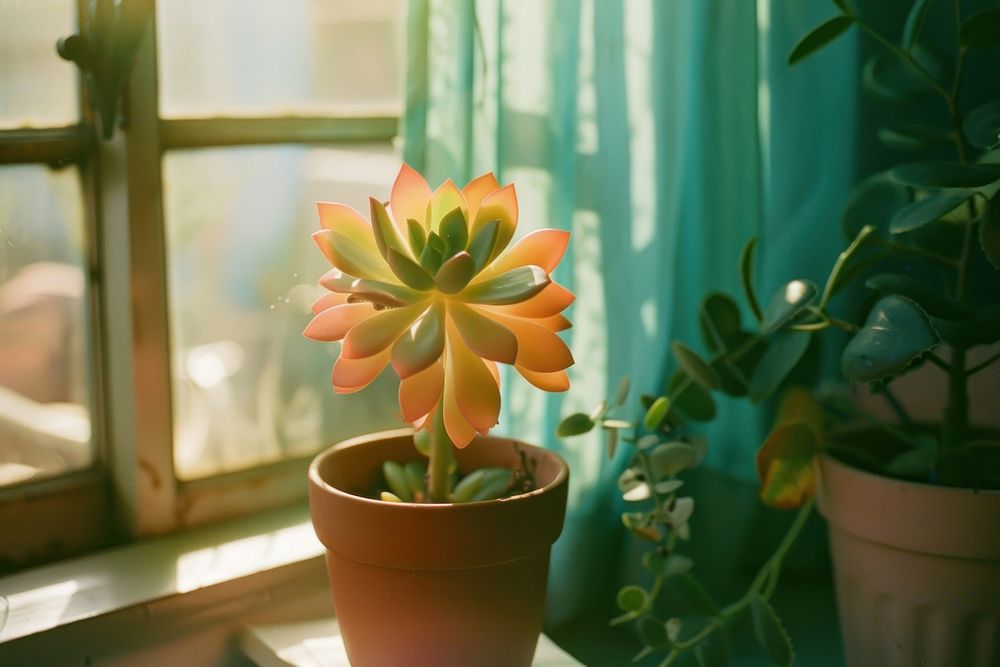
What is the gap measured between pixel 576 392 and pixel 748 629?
14.3 inches

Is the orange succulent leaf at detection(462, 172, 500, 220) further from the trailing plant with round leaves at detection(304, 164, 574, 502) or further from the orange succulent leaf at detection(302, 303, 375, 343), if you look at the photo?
the orange succulent leaf at detection(302, 303, 375, 343)

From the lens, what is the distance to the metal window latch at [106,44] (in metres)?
1.04

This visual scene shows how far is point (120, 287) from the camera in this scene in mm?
1136

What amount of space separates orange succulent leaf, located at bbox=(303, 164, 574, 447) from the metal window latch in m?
0.35

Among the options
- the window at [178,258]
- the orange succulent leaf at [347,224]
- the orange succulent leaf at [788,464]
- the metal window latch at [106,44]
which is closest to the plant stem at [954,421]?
the orange succulent leaf at [788,464]

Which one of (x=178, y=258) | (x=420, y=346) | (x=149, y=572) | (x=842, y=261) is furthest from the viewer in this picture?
(x=178, y=258)

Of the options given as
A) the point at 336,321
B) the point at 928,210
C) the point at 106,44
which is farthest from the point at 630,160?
the point at 106,44

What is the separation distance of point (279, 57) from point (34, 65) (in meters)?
0.28

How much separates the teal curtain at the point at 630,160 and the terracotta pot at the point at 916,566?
10.0 inches

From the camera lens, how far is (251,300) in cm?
126

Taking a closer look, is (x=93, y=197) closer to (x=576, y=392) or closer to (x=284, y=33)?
(x=284, y=33)

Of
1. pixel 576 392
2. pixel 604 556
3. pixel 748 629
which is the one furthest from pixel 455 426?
pixel 748 629

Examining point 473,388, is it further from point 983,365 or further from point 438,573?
point 983,365

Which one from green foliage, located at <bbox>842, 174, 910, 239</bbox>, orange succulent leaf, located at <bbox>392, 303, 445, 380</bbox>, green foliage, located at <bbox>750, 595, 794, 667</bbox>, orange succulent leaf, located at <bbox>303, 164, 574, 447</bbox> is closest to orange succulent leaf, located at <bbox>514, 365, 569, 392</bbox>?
orange succulent leaf, located at <bbox>303, 164, 574, 447</bbox>
